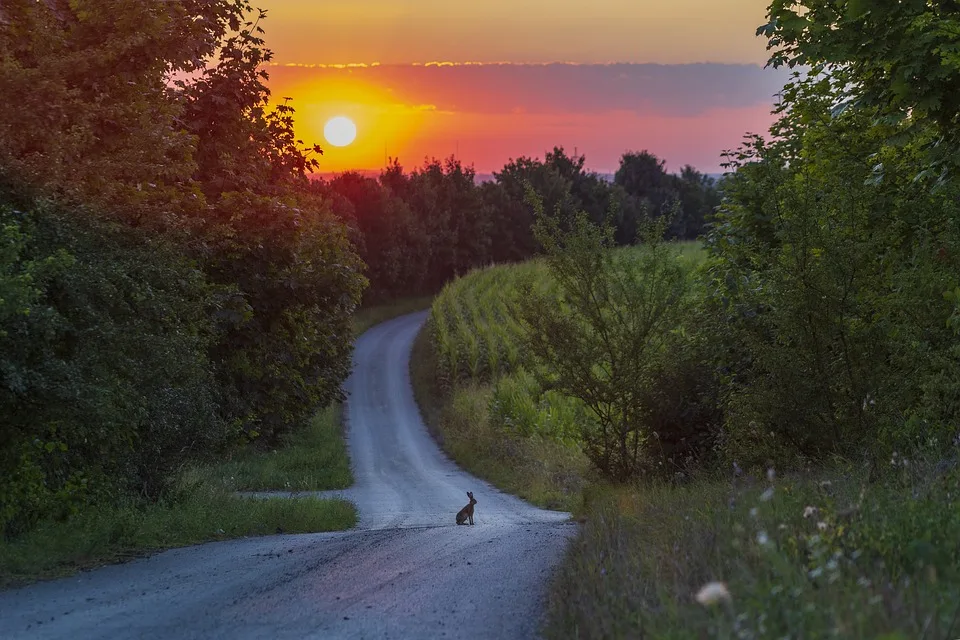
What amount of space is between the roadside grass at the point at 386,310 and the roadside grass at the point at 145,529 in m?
51.8

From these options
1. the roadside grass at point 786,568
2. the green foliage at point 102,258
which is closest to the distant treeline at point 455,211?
the green foliage at point 102,258

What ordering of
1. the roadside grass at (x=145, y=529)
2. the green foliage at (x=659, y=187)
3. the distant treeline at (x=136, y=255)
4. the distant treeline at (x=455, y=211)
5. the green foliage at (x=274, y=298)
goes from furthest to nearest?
the green foliage at (x=659, y=187), the distant treeline at (x=455, y=211), the green foliage at (x=274, y=298), the distant treeline at (x=136, y=255), the roadside grass at (x=145, y=529)

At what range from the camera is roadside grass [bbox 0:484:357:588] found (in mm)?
10492

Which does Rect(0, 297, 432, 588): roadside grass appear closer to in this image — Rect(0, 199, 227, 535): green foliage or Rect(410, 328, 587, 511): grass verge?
Rect(0, 199, 227, 535): green foliage

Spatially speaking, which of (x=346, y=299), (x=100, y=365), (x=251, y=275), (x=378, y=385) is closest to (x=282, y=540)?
(x=100, y=365)

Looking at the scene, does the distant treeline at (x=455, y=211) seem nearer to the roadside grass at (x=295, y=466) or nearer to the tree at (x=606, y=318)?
the roadside grass at (x=295, y=466)

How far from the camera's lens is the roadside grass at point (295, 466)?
89.0ft

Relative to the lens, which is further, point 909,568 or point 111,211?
point 111,211

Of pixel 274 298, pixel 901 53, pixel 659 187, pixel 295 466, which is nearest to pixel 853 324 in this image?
pixel 901 53

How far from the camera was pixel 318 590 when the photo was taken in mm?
8711

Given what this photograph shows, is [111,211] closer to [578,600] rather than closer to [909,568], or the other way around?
[578,600]

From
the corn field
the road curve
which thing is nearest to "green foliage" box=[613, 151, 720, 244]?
the corn field

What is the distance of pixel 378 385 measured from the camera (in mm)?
51156

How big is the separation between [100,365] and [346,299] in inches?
620
